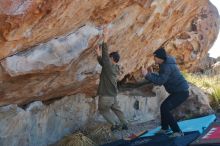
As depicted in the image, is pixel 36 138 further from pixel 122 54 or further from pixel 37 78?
pixel 122 54

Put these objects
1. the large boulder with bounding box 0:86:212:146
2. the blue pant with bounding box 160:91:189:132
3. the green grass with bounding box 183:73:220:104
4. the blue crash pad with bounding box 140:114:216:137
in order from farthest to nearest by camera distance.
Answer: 1. the green grass with bounding box 183:73:220:104
2. the blue crash pad with bounding box 140:114:216:137
3. the large boulder with bounding box 0:86:212:146
4. the blue pant with bounding box 160:91:189:132

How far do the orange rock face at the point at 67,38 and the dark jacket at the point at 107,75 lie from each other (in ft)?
1.02

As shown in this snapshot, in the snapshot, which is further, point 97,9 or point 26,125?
point 26,125

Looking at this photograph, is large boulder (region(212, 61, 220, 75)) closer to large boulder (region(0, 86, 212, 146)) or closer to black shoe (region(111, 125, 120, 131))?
large boulder (region(0, 86, 212, 146))

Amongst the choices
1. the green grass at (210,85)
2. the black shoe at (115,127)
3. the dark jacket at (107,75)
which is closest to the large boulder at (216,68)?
the green grass at (210,85)

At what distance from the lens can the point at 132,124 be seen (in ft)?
38.6

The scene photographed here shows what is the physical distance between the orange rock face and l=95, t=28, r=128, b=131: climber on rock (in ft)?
0.84

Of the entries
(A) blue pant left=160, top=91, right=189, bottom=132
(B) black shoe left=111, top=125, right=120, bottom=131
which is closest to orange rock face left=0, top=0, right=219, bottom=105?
(B) black shoe left=111, top=125, right=120, bottom=131

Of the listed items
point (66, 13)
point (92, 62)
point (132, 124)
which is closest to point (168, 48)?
point (132, 124)

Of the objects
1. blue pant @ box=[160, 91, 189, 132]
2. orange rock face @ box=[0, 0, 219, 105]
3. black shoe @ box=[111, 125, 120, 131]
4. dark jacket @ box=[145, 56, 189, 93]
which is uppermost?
orange rock face @ box=[0, 0, 219, 105]

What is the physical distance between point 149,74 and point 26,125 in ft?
9.20

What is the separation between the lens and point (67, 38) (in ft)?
27.0

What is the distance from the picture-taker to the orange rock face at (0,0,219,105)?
7113 millimetres

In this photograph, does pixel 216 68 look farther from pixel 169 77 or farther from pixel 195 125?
pixel 169 77
